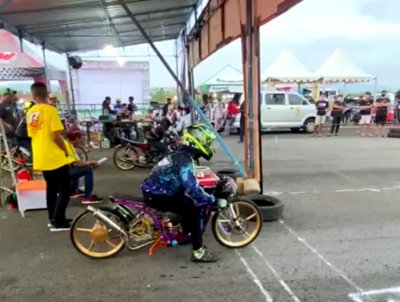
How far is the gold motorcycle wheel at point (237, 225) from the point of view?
4367mm

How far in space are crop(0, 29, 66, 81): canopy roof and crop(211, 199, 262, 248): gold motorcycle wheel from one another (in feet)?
31.0

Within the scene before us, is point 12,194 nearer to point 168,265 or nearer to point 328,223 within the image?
point 168,265

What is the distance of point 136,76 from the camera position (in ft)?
69.6

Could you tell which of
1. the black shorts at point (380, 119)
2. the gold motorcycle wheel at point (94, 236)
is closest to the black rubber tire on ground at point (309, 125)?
the black shorts at point (380, 119)

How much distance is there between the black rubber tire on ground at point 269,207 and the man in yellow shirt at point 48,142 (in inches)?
100

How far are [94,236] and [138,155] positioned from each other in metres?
5.38

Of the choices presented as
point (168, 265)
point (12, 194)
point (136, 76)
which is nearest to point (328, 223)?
point (168, 265)

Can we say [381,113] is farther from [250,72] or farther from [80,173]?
[80,173]

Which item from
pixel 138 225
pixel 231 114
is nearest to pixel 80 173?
pixel 138 225

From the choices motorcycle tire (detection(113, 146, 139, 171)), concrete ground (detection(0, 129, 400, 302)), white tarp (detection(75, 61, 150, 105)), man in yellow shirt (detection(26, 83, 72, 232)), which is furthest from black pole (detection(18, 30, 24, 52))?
man in yellow shirt (detection(26, 83, 72, 232))

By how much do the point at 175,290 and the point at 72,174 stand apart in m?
2.95

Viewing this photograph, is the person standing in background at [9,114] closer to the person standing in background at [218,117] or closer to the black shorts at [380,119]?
the person standing in background at [218,117]

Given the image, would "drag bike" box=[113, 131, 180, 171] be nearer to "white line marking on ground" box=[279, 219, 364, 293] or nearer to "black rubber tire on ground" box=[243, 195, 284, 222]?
"black rubber tire on ground" box=[243, 195, 284, 222]

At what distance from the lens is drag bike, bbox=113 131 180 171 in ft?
30.1
